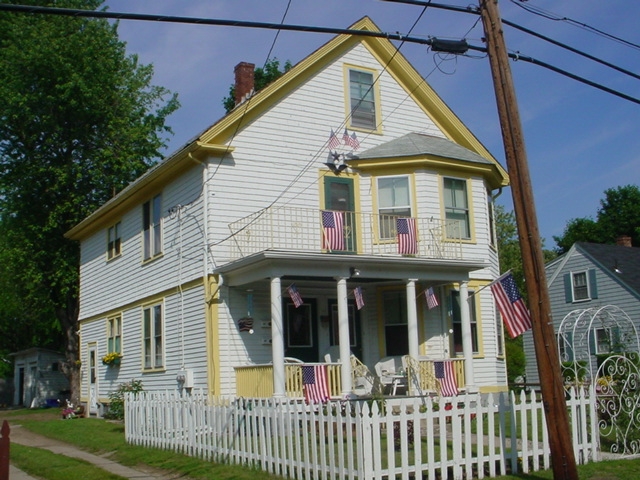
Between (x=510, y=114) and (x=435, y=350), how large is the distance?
10904mm

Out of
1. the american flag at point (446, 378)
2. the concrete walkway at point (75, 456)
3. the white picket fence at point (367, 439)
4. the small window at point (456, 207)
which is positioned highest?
the small window at point (456, 207)

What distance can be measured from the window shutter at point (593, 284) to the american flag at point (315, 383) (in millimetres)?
23101

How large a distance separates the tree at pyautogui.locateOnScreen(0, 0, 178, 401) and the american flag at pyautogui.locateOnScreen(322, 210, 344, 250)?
1827 cm

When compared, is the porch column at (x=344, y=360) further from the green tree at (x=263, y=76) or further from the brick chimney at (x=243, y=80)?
the green tree at (x=263, y=76)

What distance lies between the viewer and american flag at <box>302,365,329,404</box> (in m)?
16.4

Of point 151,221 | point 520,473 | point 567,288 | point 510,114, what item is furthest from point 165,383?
point 567,288

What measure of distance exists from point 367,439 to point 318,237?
9792 millimetres

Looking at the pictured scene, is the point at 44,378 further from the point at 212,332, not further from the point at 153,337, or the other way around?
the point at 212,332

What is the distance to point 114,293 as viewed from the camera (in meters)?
25.0

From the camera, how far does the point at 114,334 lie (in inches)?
987

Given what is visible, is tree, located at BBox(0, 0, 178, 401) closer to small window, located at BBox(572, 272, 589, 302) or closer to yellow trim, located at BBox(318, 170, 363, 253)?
yellow trim, located at BBox(318, 170, 363, 253)

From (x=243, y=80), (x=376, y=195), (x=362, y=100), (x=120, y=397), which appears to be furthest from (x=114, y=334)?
(x=362, y=100)

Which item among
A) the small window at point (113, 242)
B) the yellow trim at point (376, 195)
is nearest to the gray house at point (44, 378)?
the small window at point (113, 242)

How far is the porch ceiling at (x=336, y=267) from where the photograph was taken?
1641 centimetres
